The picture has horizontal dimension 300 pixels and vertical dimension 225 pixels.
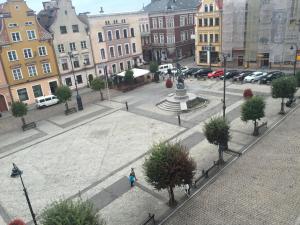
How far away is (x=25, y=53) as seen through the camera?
140ft

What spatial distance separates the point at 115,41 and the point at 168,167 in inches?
1762

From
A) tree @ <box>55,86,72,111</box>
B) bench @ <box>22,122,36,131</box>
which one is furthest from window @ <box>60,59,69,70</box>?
bench @ <box>22,122,36,131</box>

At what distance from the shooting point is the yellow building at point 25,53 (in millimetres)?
40625

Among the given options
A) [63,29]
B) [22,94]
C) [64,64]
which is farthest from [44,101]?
[63,29]

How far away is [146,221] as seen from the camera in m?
16.3

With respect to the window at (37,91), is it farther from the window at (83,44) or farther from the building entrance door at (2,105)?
the window at (83,44)

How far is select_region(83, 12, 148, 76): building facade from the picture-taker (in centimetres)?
5294

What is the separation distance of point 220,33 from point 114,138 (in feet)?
120

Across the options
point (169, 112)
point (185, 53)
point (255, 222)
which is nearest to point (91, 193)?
point (255, 222)

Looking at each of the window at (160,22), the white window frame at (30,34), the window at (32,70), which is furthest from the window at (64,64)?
the window at (160,22)

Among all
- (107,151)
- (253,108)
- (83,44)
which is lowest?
(107,151)

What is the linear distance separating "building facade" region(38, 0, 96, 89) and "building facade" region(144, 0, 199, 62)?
2106 cm

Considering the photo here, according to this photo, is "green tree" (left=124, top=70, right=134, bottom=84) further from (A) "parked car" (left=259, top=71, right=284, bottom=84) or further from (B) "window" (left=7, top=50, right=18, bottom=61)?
(A) "parked car" (left=259, top=71, right=284, bottom=84)

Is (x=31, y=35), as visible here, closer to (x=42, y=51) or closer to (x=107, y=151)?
(x=42, y=51)
